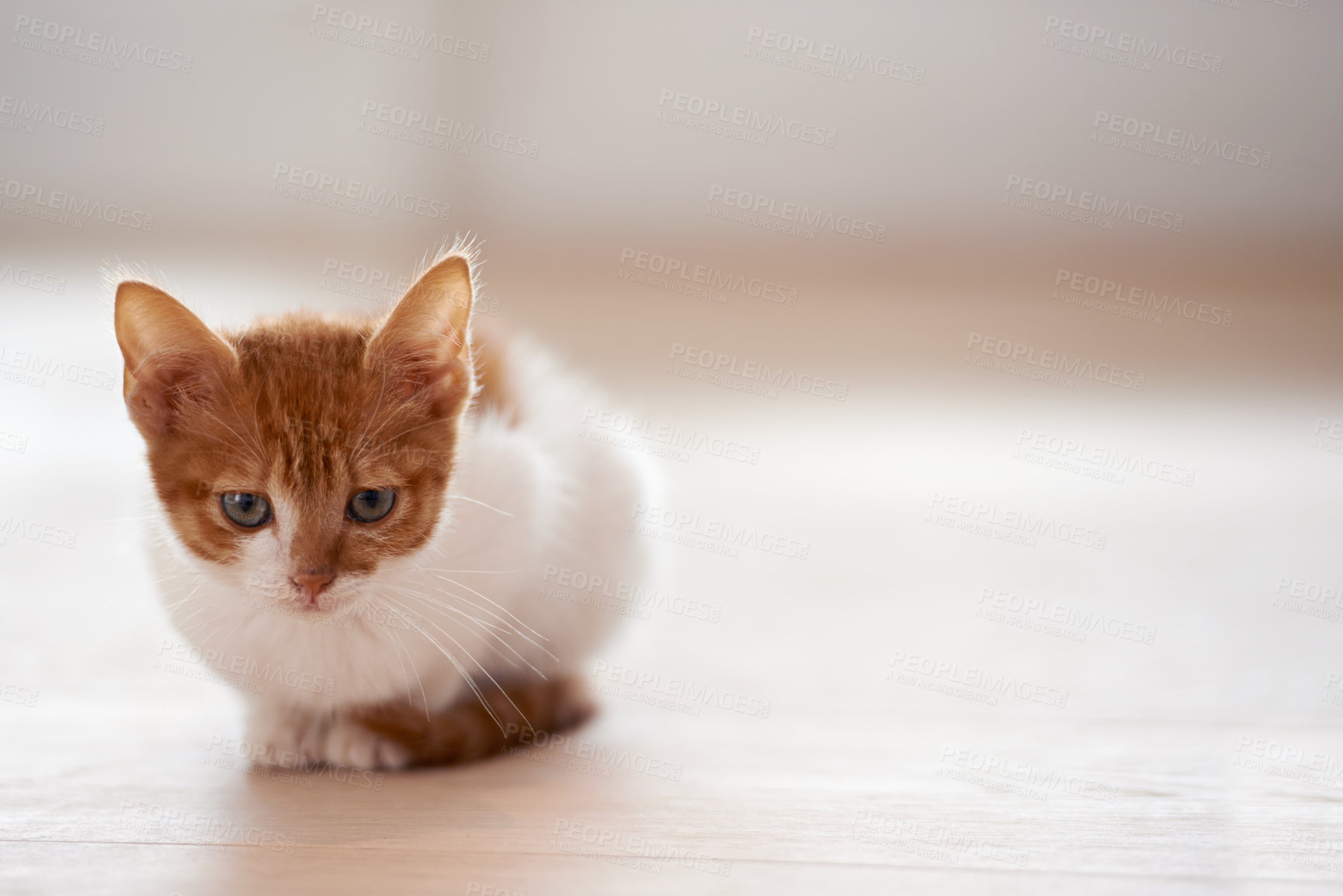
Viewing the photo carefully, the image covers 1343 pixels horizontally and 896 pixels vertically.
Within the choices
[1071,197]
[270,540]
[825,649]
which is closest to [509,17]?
[1071,197]

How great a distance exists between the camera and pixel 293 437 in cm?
120

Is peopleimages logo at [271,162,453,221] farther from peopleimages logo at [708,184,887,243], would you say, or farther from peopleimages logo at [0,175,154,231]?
peopleimages logo at [708,184,887,243]

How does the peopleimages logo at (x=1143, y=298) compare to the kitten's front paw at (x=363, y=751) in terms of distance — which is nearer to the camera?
the kitten's front paw at (x=363, y=751)

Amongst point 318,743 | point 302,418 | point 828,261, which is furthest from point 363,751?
point 828,261

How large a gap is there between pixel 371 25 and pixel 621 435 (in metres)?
4.28

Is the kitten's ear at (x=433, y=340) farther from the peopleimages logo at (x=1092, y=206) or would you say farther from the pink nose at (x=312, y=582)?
the peopleimages logo at (x=1092, y=206)

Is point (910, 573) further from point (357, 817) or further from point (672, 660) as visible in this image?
point (357, 817)

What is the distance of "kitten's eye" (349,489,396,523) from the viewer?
1226 millimetres

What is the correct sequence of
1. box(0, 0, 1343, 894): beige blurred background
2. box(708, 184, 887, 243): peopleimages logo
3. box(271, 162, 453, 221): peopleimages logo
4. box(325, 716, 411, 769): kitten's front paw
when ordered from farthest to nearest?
1. box(708, 184, 887, 243): peopleimages logo
2. box(271, 162, 453, 221): peopleimages logo
3. box(0, 0, 1343, 894): beige blurred background
4. box(325, 716, 411, 769): kitten's front paw

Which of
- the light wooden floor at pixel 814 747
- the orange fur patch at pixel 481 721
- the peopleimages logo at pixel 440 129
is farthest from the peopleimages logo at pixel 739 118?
the orange fur patch at pixel 481 721

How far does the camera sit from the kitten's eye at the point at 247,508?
120 cm

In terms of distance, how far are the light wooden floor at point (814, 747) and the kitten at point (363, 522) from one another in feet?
0.28

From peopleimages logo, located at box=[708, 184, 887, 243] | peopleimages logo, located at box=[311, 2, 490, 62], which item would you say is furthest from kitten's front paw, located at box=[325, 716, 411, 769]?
peopleimages logo, located at box=[311, 2, 490, 62]

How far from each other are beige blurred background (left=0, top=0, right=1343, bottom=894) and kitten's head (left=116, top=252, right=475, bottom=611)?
0.68m
